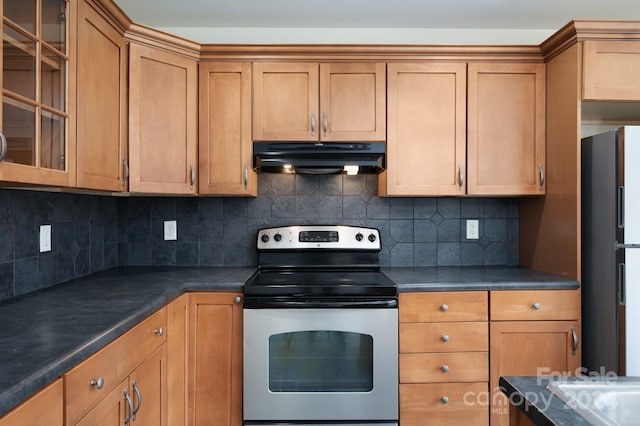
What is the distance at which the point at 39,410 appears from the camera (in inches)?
35.3

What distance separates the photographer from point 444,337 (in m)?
2.08

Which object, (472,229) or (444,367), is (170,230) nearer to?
(444,367)

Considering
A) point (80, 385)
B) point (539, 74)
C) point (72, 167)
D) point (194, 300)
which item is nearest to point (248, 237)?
point (194, 300)

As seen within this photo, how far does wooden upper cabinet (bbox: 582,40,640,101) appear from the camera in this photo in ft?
6.93

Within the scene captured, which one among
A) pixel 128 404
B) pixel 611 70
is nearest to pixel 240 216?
pixel 128 404

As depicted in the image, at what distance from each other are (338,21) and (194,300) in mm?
1850

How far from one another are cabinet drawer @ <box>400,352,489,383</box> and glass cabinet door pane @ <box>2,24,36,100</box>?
1.89m

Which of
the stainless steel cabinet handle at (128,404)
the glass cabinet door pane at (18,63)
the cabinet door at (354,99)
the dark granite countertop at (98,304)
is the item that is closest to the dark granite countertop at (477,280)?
the dark granite countertop at (98,304)

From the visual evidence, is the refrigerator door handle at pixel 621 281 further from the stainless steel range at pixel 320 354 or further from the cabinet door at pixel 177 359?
the cabinet door at pixel 177 359

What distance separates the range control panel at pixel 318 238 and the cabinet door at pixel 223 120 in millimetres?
417

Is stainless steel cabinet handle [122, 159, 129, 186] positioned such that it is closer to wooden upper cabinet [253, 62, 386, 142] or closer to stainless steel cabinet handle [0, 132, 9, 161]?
wooden upper cabinet [253, 62, 386, 142]

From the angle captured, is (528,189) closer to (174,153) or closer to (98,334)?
(174,153)

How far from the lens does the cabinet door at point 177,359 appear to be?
1.81m

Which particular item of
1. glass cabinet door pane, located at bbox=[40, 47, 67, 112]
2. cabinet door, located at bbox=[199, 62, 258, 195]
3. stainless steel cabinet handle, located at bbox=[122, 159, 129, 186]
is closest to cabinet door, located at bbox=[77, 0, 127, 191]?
stainless steel cabinet handle, located at bbox=[122, 159, 129, 186]
